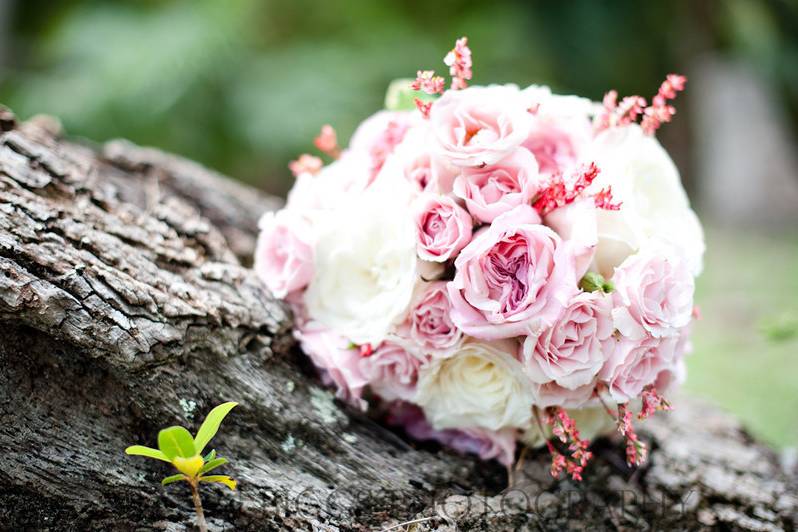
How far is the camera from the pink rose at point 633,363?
38.3 inches

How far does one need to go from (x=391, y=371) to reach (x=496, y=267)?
249 millimetres

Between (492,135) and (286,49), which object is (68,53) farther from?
(492,135)

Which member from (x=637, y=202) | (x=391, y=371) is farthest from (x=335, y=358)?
(x=637, y=202)

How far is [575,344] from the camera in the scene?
960 mm

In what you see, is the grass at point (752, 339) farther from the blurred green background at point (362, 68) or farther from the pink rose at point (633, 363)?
the pink rose at point (633, 363)

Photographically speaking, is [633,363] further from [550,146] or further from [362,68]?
[362,68]

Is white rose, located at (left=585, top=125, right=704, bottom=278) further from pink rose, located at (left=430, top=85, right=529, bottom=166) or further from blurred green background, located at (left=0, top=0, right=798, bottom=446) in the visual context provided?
blurred green background, located at (left=0, top=0, right=798, bottom=446)

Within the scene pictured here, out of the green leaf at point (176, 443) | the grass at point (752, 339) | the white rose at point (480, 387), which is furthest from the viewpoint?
the grass at point (752, 339)

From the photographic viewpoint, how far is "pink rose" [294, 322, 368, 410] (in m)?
1.09

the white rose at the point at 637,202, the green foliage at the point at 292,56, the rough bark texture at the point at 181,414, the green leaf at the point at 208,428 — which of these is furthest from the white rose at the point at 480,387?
the green foliage at the point at 292,56

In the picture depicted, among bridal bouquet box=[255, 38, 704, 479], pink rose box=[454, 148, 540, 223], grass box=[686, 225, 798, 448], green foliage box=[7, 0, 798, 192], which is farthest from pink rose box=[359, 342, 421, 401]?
green foliage box=[7, 0, 798, 192]

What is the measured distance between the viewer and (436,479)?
1.08 meters

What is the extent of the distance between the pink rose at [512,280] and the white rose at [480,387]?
0.07m

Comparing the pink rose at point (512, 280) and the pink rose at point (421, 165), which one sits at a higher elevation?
the pink rose at point (421, 165)
